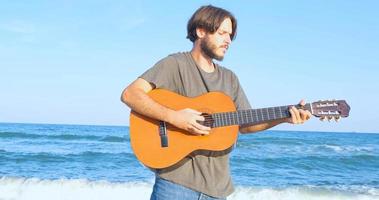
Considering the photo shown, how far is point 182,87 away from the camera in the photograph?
2.60m

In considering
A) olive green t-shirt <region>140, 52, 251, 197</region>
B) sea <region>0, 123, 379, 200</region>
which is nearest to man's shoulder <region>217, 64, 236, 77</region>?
olive green t-shirt <region>140, 52, 251, 197</region>

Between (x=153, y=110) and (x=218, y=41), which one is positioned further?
(x=218, y=41)

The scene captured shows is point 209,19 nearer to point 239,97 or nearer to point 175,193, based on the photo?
point 239,97

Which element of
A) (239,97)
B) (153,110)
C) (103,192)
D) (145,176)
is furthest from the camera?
(145,176)

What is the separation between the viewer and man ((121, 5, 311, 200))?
2416 millimetres

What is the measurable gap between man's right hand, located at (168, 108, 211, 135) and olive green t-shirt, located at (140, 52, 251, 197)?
0.11 meters

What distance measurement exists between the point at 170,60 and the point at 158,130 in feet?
1.22

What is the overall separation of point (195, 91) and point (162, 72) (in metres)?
0.21

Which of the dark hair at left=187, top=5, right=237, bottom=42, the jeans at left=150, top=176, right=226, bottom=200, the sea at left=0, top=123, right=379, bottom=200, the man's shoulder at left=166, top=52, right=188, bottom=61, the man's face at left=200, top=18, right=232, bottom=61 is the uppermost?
the dark hair at left=187, top=5, right=237, bottom=42

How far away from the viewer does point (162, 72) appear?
253 centimetres

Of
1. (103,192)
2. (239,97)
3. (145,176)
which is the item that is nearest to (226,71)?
(239,97)

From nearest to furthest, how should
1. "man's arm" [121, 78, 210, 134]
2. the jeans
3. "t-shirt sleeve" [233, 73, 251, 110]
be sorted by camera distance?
the jeans, "man's arm" [121, 78, 210, 134], "t-shirt sleeve" [233, 73, 251, 110]

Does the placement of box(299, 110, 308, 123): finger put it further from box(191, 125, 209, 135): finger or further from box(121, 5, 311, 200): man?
box(191, 125, 209, 135): finger

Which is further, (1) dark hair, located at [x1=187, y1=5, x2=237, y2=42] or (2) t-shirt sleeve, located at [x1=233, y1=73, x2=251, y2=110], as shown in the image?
(2) t-shirt sleeve, located at [x1=233, y1=73, x2=251, y2=110]
